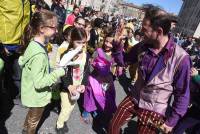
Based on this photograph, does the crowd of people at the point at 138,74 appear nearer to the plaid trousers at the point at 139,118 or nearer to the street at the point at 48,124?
the plaid trousers at the point at 139,118

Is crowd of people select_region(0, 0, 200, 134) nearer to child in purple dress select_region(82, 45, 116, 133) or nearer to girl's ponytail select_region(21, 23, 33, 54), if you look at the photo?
girl's ponytail select_region(21, 23, 33, 54)

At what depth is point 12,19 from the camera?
408cm

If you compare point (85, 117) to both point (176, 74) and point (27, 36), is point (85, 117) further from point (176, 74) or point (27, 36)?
point (176, 74)

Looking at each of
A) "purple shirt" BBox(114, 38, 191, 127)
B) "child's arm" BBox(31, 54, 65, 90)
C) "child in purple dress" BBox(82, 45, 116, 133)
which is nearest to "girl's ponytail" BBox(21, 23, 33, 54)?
"child's arm" BBox(31, 54, 65, 90)

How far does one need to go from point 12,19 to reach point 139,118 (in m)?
2.22

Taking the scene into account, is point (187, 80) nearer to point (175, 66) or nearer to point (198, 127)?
point (175, 66)

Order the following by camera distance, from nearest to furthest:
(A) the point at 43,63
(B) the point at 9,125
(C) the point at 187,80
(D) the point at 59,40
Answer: (C) the point at 187,80 → (A) the point at 43,63 → (B) the point at 9,125 → (D) the point at 59,40

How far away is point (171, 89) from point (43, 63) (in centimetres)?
139

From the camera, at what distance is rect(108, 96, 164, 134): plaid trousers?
3199mm

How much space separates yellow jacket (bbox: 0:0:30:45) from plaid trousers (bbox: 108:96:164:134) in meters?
1.90

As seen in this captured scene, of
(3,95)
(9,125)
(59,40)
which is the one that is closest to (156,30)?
(9,125)

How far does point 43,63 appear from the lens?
10.3 feet

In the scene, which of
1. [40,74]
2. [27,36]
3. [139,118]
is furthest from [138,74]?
[27,36]

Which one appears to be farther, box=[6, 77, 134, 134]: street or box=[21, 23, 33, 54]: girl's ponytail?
box=[6, 77, 134, 134]: street
